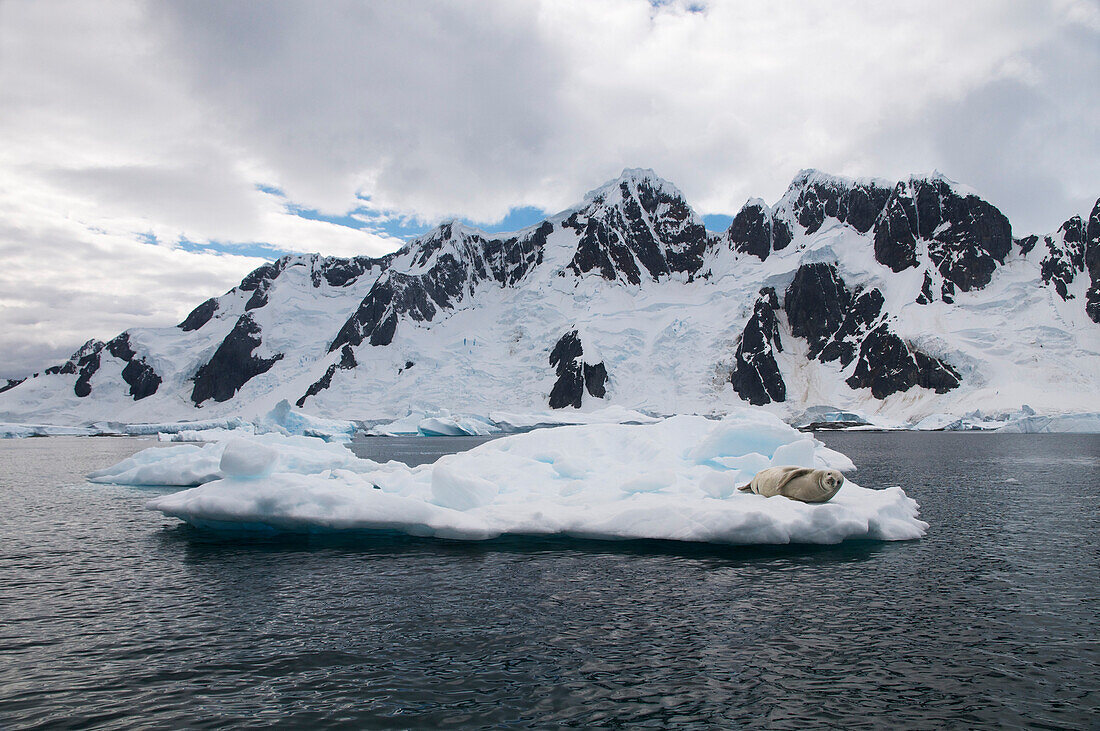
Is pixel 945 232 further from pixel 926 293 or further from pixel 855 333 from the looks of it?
pixel 855 333

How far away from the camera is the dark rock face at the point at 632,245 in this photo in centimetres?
18525

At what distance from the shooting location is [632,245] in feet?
632

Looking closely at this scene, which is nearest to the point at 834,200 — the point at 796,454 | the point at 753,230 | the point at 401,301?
the point at 753,230

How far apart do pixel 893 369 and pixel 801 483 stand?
13244 cm

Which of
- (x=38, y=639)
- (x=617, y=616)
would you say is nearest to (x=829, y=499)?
(x=617, y=616)

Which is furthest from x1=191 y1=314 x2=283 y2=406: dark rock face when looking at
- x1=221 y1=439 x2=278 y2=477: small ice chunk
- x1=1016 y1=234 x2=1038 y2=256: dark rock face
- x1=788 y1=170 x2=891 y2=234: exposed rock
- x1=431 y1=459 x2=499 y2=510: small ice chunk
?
x1=1016 y1=234 x2=1038 y2=256: dark rock face

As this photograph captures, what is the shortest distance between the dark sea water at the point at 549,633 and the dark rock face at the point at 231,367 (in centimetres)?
18399

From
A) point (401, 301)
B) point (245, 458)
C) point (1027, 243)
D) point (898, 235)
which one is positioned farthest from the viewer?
point (401, 301)

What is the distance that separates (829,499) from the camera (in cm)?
2291

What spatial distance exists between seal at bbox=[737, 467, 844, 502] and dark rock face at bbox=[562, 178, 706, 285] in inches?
6325

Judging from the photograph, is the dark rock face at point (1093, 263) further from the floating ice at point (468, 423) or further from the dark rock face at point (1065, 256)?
the floating ice at point (468, 423)

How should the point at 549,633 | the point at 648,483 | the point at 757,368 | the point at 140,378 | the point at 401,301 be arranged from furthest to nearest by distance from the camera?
the point at 140,378 → the point at 401,301 → the point at 757,368 → the point at 648,483 → the point at 549,633

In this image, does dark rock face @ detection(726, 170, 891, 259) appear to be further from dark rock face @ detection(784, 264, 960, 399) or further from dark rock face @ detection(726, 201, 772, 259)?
dark rock face @ detection(784, 264, 960, 399)

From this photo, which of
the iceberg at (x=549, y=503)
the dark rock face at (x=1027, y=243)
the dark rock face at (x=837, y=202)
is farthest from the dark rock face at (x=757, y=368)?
the iceberg at (x=549, y=503)
